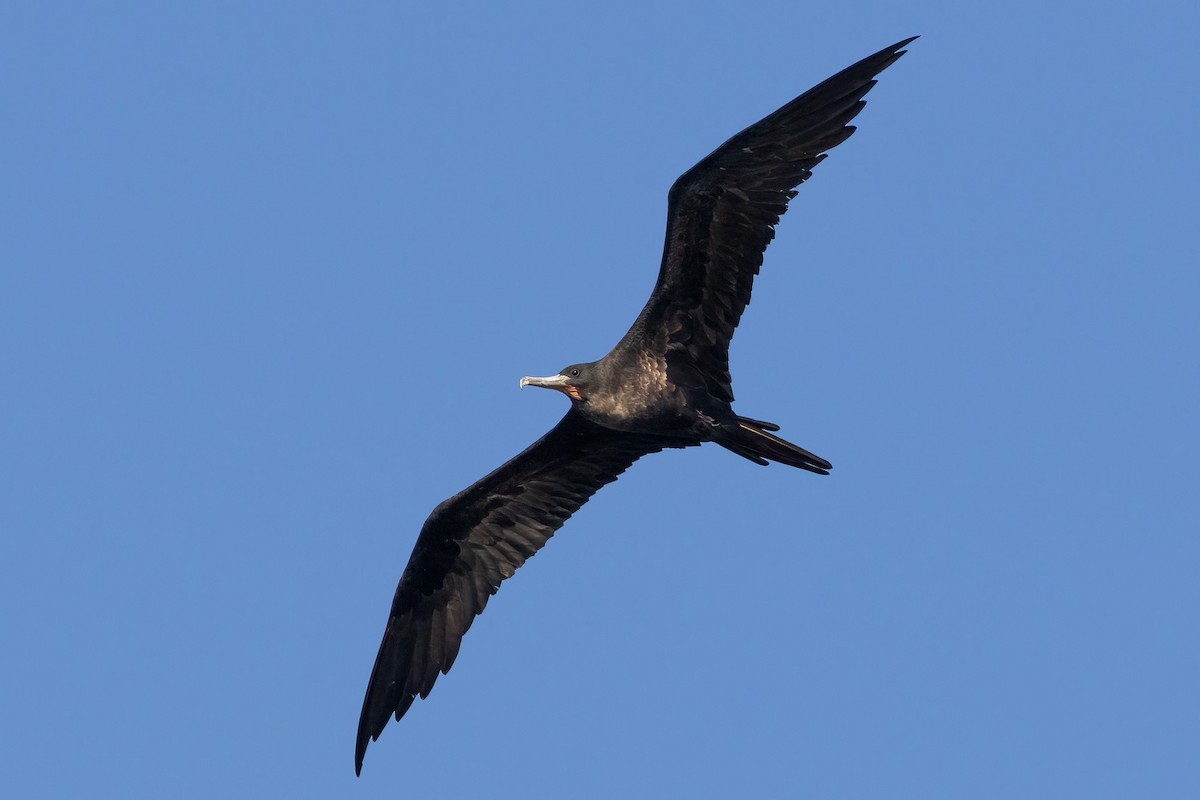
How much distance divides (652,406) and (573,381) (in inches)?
25.4

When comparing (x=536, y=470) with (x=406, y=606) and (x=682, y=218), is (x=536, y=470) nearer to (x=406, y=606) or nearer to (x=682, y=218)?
(x=406, y=606)

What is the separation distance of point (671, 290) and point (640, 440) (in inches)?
74.4

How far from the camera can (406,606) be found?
1530cm

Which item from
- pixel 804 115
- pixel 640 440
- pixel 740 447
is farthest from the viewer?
pixel 640 440

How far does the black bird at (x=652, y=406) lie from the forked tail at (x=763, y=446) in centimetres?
1

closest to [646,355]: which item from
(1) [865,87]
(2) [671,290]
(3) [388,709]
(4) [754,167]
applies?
(2) [671,290]

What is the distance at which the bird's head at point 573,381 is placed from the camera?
1348 centimetres

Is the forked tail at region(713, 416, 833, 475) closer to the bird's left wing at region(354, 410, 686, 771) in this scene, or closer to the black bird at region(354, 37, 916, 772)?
the black bird at region(354, 37, 916, 772)

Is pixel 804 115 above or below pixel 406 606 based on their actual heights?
above

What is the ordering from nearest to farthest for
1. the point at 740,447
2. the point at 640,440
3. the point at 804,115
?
the point at 804,115 → the point at 740,447 → the point at 640,440

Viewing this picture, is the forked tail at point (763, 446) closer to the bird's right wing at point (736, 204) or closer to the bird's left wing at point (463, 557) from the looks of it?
the bird's right wing at point (736, 204)

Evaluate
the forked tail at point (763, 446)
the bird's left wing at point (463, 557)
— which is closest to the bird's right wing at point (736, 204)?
the forked tail at point (763, 446)

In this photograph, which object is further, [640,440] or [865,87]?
[640,440]

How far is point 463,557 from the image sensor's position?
15.3 metres
